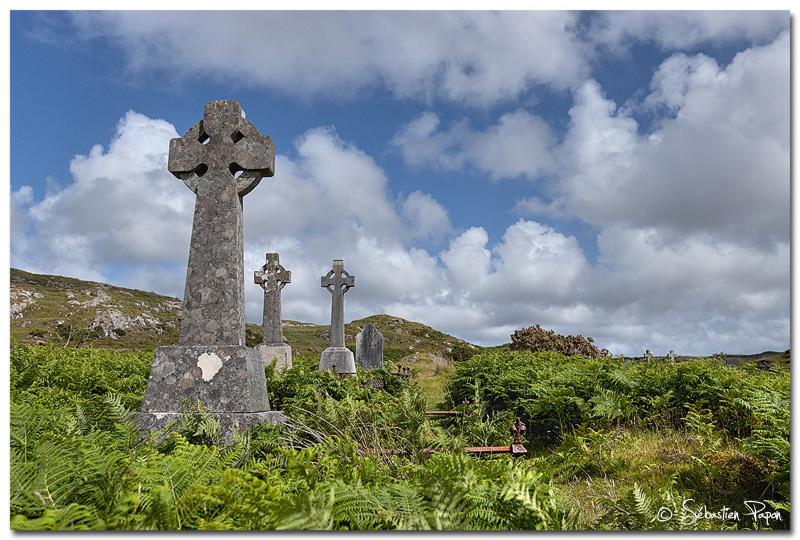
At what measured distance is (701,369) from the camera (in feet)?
21.9

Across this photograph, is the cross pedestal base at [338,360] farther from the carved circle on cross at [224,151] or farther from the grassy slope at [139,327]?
the carved circle on cross at [224,151]

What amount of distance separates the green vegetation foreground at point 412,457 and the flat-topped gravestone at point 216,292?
1.20ft

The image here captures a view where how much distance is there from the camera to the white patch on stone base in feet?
18.2

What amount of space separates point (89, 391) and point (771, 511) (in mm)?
7866

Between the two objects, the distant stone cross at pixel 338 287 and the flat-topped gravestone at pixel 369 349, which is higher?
the distant stone cross at pixel 338 287

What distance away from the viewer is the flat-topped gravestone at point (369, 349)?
1884cm

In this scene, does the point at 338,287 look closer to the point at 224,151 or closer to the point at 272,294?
the point at 272,294

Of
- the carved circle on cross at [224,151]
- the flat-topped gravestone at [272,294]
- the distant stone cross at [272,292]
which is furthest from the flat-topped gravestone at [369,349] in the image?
the carved circle on cross at [224,151]

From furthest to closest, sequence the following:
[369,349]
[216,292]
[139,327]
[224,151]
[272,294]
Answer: [139,327], [369,349], [272,294], [224,151], [216,292]

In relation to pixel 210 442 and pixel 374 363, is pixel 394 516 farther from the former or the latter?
pixel 374 363

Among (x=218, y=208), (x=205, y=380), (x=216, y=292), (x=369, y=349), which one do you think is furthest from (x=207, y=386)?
(x=369, y=349)

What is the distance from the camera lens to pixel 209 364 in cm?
558

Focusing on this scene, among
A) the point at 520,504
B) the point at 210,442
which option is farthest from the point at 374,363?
the point at 520,504

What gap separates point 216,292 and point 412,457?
322 centimetres
